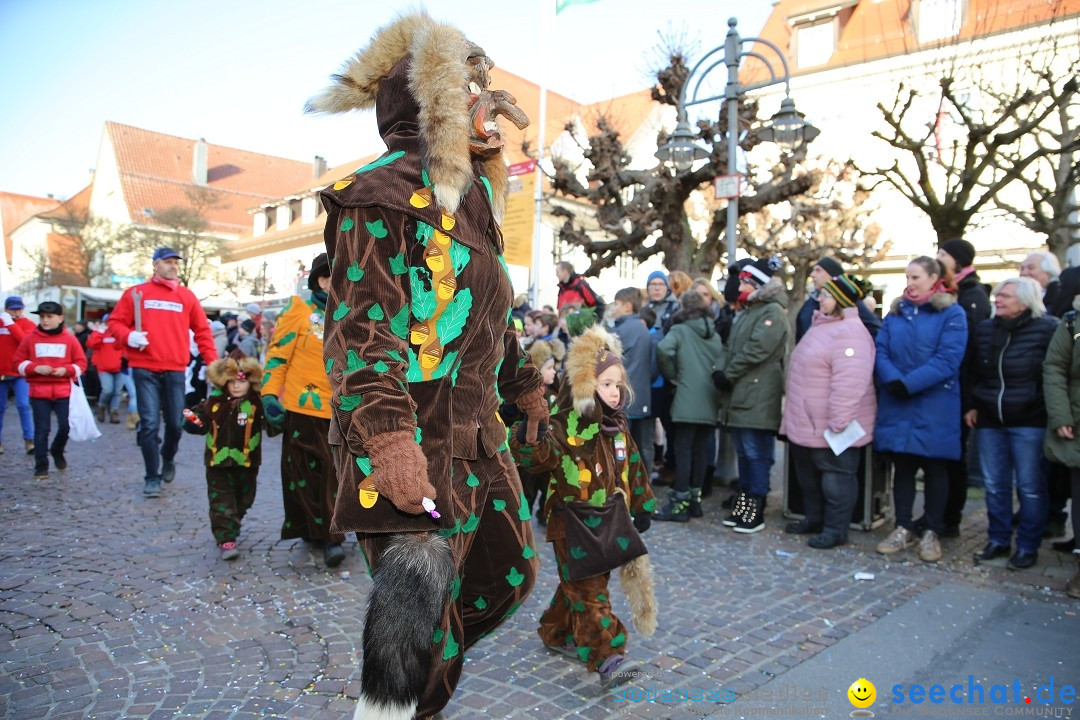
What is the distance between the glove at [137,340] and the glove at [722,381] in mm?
5171

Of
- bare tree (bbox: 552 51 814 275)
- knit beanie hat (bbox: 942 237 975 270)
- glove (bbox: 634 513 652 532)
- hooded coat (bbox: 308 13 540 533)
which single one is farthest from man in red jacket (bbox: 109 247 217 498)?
bare tree (bbox: 552 51 814 275)

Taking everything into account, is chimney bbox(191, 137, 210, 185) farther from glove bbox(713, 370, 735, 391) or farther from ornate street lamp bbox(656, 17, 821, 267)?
glove bbox(713, 370, 735, 391)

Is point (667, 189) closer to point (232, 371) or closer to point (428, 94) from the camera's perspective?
point (232, 371)

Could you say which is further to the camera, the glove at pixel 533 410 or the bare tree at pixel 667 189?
the bare tree at pixel 667 189

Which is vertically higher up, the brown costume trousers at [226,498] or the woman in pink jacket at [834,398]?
the woman in pink jacket at [834,398]

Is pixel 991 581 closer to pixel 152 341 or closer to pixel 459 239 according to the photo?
pixel 459 239

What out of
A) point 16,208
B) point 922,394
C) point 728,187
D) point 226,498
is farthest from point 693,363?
point 16,208

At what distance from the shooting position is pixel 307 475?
5137mm

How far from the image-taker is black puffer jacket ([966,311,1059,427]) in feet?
17.6

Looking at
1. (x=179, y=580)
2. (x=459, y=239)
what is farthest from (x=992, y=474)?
(x=179, y=580)

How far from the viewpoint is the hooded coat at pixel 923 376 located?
5.63 metres

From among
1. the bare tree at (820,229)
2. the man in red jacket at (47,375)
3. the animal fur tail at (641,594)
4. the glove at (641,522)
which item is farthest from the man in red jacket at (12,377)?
the bare tree at (820,229)

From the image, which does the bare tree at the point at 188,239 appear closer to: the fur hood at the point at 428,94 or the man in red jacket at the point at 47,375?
the man in red jacket at the point at 47,375

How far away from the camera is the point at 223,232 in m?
54.1
